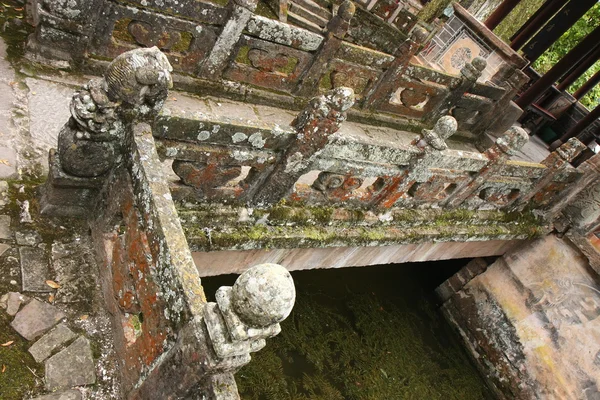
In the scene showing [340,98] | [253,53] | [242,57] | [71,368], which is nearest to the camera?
[71,368]

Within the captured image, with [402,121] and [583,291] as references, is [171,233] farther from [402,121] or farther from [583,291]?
[583,291]

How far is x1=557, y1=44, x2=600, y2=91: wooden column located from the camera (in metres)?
17.0

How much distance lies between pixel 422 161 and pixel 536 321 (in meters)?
5.47

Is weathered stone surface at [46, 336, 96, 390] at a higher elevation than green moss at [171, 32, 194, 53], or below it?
below

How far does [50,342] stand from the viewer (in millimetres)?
3656

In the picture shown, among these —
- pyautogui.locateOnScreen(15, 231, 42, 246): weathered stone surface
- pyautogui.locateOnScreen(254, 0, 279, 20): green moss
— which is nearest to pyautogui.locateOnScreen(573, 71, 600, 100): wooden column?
pyautogui.locateOnScreen(254, 0, 279, 20): green moss

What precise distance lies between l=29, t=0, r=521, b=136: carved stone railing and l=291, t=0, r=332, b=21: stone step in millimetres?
4369

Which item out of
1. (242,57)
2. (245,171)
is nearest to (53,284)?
(245,171)

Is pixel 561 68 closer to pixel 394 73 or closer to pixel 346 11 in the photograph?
pixel 394 73

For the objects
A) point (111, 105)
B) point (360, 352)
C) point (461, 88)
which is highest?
point (461, 88)

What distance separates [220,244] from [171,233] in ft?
5.73

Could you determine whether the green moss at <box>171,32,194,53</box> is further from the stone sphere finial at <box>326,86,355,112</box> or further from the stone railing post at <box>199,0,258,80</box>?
the stone sphere finial at <box>326,86,355,112</box>

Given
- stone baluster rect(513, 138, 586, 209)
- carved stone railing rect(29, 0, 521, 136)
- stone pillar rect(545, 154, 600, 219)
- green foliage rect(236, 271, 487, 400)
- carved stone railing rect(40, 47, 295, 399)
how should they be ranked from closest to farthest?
carved stone railing rect(40, 47, 295, 399)
carved stone railing rect(29, 0, 521, 136)
green foliage rect(236, 271, 487, 400)
stone baluster rect(513, 138, 586, 209)
stone pillar rect(545, 154, 600, 219)

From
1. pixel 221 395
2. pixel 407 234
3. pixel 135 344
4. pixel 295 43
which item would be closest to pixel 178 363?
pixel 221 395
